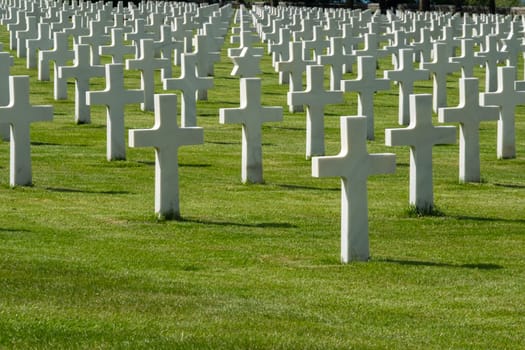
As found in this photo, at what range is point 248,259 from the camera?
35.7ft

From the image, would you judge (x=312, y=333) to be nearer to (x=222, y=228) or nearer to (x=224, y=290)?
(x=224, y=290)

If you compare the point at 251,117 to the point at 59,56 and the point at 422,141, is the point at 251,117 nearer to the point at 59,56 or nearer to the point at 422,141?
the point at 422,141

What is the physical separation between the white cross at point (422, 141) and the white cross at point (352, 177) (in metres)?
1.68

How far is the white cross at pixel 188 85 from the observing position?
60.2 feet

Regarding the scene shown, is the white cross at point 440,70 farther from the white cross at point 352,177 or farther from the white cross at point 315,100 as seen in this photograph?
the white cross at point 352,177

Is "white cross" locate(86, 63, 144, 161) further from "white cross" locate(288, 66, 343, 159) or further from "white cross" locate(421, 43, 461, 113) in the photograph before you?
"white cross" locate(421, 43, 461, 113)

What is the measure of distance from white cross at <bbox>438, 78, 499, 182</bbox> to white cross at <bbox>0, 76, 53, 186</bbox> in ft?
12.1

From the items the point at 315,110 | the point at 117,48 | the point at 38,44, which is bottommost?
the point at 315,110

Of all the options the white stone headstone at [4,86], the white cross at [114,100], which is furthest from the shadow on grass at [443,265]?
the white stone headstone at [4,86]

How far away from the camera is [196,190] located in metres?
14.5

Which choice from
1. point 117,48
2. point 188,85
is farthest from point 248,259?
point 117,48

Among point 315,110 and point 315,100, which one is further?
point 315,110

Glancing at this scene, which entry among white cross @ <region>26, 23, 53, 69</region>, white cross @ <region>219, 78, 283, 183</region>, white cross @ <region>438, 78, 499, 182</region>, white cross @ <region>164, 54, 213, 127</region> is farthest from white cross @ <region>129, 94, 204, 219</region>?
white cross @ <region>26, 23, 53, 69</region>

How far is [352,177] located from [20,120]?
4.48m
